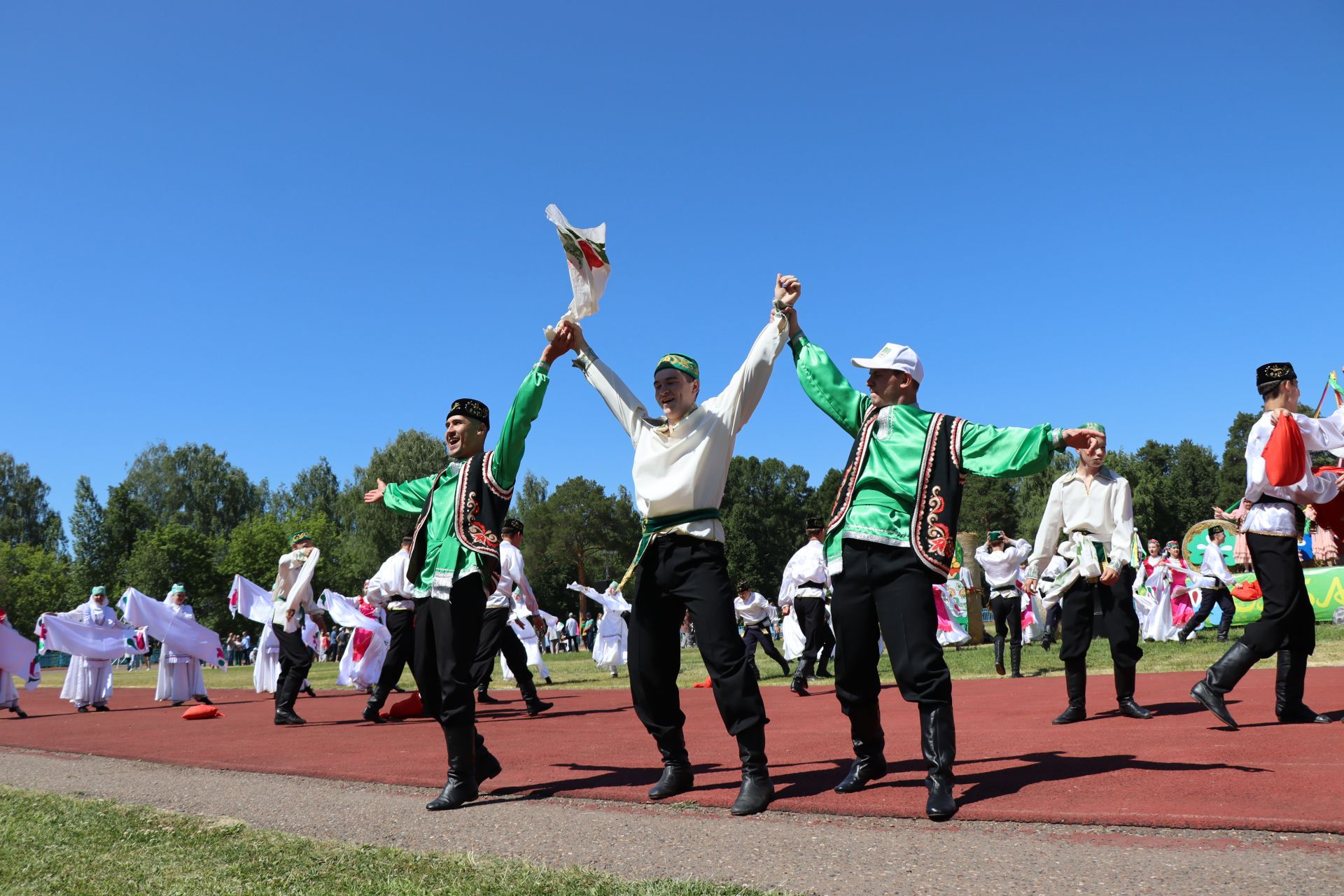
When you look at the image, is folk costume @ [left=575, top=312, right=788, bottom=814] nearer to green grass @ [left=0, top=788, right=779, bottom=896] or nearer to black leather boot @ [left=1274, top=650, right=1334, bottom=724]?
green grass @ [left=0, top=788, right=779, bottom=896]

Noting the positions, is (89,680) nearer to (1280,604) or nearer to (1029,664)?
(1029,664)

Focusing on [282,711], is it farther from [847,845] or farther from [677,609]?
[847,845]

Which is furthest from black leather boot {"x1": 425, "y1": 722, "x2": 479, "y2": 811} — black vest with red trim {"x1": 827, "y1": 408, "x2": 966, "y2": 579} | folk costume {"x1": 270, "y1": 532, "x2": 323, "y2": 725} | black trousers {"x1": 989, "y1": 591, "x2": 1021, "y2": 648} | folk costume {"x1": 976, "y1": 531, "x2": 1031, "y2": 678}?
black trousers {"x1": 989, "y1": 591, "x2": 1021, "y2": 648}

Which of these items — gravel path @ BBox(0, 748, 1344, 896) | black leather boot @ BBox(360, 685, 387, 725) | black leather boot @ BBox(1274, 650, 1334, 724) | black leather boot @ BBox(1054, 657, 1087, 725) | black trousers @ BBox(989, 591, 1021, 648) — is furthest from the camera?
black trousers @ BBox(989, 591, 1021, 648)

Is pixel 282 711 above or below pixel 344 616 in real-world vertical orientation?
below

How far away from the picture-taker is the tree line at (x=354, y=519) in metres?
61.5

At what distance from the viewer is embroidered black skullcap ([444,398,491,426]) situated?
5.89 metres

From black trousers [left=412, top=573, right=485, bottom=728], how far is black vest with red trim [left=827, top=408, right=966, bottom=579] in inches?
76.5

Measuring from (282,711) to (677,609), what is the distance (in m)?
7.79

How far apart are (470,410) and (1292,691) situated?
5.54 meters

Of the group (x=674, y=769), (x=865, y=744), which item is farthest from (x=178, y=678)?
(x=865, y=744)

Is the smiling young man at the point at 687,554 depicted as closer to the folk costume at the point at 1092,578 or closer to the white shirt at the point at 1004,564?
the folk costume at the point at 1092,578

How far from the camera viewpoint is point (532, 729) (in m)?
9.34

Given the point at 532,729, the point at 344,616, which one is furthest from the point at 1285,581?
the point at 344,616
